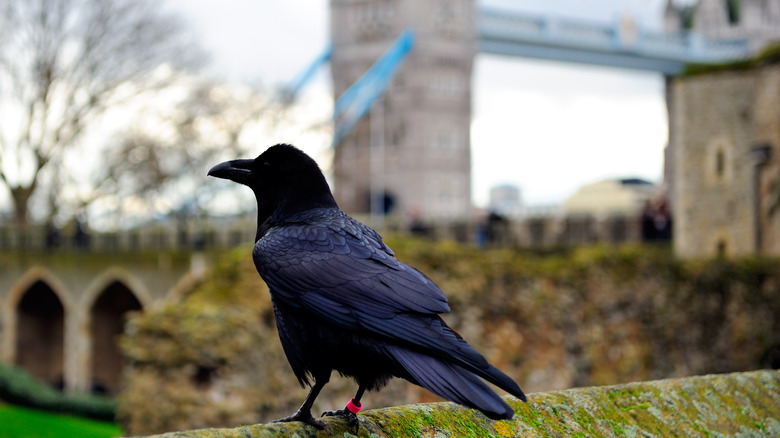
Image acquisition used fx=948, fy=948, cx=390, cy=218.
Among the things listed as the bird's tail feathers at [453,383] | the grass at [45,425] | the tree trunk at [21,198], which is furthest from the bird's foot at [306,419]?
the tree trunk at [21,198]

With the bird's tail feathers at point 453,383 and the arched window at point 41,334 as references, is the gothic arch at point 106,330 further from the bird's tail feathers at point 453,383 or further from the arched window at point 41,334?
the bird's tail feathers at point 453,383

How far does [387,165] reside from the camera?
6150cm

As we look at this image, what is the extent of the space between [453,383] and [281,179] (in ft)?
3.79

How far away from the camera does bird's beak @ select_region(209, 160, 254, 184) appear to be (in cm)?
321

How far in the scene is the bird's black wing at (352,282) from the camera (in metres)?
2.64

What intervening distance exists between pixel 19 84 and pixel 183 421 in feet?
74.4

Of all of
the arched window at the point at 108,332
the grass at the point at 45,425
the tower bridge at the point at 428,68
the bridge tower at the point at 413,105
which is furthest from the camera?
the bridge tower at the point at 413,105

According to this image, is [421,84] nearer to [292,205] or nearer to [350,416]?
[292,205]

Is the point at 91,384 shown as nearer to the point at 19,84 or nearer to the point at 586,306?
the point at 19,84

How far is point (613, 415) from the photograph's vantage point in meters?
2.80

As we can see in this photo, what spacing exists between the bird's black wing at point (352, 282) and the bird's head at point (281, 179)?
8 cm

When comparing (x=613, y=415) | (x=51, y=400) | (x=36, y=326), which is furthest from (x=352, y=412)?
(x=36, y=326)

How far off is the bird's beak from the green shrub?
29000mm

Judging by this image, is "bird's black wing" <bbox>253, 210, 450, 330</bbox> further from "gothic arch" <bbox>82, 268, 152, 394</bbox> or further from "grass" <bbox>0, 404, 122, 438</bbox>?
"gothic arch" <bbox>82, 268, 152, 394</bbox>
